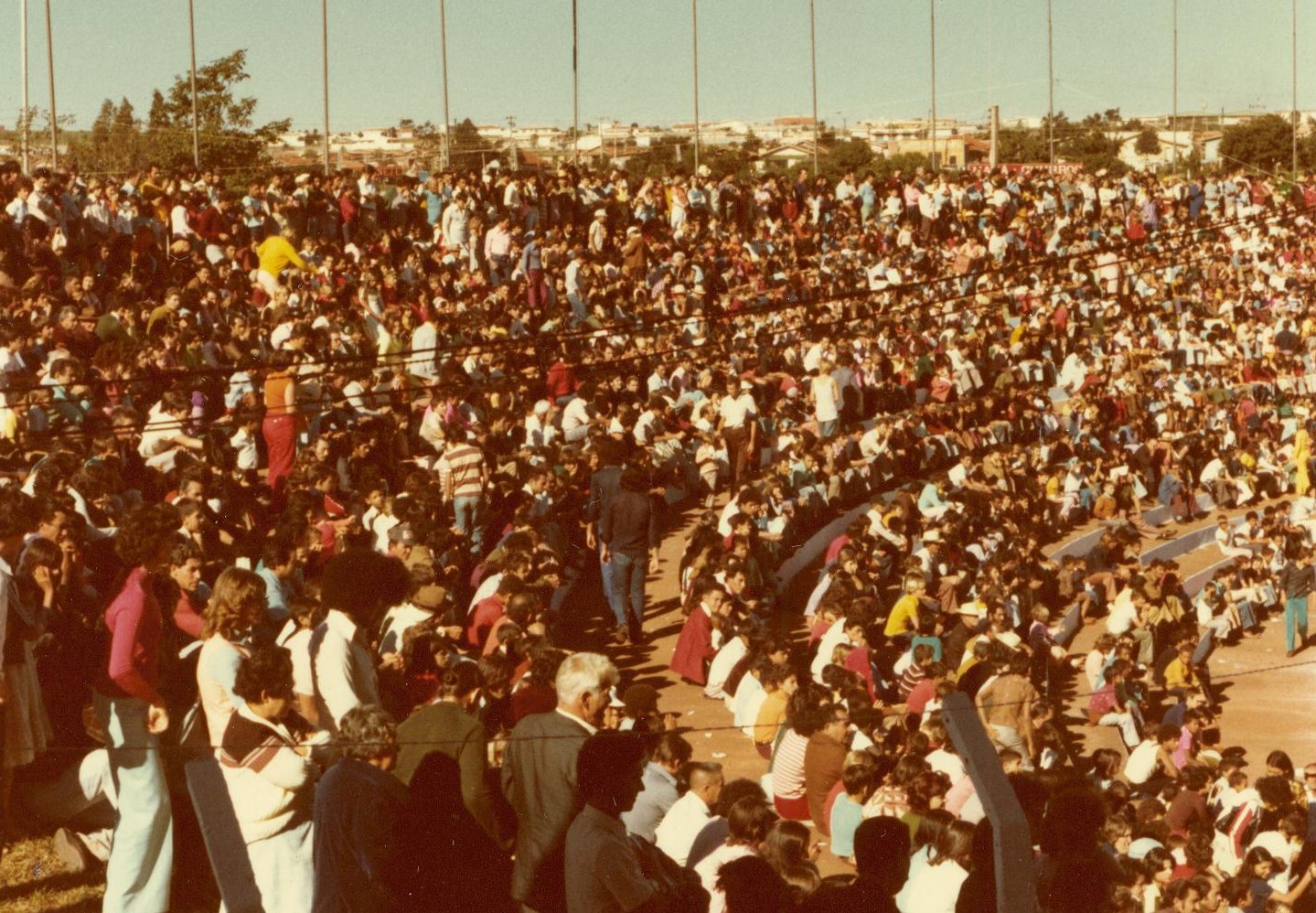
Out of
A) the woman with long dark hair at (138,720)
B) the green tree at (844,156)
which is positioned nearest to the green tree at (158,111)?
the green tree at (844,156)

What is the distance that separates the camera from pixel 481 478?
1445 centimetres

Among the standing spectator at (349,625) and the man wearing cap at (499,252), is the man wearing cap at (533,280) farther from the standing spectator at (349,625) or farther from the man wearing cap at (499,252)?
the standing spectator at (349,625)

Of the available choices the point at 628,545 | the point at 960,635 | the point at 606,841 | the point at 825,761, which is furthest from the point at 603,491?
the point at 606,841

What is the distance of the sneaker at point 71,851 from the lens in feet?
25.6

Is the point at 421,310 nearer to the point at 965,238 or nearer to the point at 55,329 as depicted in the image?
the point at 55,329

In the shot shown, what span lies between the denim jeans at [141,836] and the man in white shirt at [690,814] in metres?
2.40

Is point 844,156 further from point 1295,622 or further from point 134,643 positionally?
point 134,643

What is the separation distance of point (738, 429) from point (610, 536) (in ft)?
17.9

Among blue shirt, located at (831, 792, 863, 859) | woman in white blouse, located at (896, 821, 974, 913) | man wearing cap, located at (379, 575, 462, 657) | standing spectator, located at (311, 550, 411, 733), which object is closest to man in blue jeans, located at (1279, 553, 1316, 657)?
blue shirt, located at (831, 792, 863, 859)

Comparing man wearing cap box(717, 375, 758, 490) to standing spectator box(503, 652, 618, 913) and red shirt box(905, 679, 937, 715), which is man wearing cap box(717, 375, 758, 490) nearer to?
red shirt box(905, 679, 937, 715)

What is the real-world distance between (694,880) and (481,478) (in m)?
8.35

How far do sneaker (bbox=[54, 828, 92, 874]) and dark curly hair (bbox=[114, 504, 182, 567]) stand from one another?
1.27 m

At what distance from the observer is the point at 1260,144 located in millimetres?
73438

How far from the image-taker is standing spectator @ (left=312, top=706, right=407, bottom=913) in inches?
230
